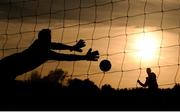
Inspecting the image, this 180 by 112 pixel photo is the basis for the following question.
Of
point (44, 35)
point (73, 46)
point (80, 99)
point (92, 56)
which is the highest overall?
point (44, 35)

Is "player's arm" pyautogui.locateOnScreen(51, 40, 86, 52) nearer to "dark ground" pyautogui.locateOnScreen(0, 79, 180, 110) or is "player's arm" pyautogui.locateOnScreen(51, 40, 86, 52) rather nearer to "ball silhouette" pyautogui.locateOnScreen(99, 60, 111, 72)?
"dark ground" pyautogui.locateOnScreen(0, 79, 180, 110)

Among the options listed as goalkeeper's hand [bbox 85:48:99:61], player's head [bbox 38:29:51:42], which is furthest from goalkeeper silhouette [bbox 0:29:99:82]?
goalkeeper's hand [bbox 85:48:99:61]

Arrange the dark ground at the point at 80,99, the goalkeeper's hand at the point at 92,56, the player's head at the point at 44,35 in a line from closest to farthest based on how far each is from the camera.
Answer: the dark ground at the point at 80,99, the goalkeeper's hand at the point at 92,56, the player's head at the point at 44,35

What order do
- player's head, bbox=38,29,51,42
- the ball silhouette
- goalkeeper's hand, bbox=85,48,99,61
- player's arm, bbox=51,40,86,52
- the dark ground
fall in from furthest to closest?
the ball silhouette, player's arm, bbox=51,40,86,52, player's head, bbox=38,29,51,42, goalkeeper's hand, bbox=85,48,99,61, the dark ground

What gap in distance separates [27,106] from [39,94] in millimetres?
637

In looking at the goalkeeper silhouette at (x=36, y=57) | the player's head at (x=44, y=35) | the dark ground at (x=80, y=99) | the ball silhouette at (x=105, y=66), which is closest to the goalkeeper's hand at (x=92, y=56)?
the goalkeeper silhouette at (x=36, y=57)

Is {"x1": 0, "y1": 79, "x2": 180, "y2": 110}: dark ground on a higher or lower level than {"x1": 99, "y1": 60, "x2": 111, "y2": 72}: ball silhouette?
lower

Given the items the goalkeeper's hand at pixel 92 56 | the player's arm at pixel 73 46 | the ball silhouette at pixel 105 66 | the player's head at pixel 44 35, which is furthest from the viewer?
the ball silhouette at pixel 105 66

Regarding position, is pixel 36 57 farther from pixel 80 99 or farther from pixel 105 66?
pixel 105 66

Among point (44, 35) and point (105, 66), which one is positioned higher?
point (44, 35)

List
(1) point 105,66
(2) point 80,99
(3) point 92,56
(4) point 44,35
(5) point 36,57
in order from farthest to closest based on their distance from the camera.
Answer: (1) point 105,66 < (5) point 36,57 < (4) point 44,35 < (3) point 92,56 < (2) point 80,99

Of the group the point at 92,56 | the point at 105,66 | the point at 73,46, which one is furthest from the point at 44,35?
the point at 105,66

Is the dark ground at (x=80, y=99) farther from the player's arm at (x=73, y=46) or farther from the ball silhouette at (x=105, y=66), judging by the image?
the ball silhouette at (x=105, y=66)

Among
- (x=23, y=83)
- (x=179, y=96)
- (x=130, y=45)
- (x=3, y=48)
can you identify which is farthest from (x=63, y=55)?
(x=130, y=45)
